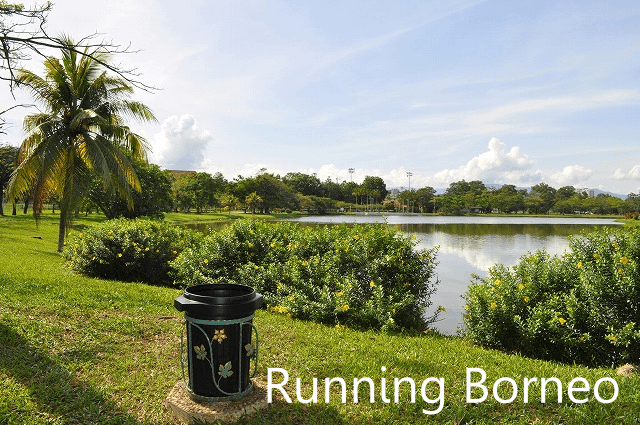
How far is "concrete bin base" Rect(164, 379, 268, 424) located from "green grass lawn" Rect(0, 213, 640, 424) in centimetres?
10

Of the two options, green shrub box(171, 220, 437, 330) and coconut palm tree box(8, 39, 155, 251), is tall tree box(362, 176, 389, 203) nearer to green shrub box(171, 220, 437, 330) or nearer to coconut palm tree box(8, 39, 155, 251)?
coconut palm tree box(8, 39, 155, 251)

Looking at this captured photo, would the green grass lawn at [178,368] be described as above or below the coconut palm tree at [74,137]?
below

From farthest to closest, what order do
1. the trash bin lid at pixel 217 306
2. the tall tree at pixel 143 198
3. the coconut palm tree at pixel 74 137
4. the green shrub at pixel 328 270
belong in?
the tall tree at pixel 143 198
the coconut palm tree at pixel 74 137
the green shrub at pixel 328 270
the trash bin lid at pixel 217 306

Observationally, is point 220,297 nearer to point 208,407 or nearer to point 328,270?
point 208,407

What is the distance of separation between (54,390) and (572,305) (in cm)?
599

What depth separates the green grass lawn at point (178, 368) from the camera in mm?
3531

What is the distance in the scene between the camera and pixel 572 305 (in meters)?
5.56

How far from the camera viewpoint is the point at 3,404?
3.55 m

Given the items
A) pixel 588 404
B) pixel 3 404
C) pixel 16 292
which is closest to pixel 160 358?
pixel 3 404

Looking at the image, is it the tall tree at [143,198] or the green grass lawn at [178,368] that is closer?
the green grass lawn at [178,368]

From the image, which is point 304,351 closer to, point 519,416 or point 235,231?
point 519,416

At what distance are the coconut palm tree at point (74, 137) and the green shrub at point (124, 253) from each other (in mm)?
4145

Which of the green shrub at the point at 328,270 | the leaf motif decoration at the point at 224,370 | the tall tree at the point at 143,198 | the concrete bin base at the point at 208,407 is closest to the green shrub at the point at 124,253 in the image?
the green shrub at the point at 328,270

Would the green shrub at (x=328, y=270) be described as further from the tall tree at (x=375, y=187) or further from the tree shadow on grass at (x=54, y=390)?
the tall tree at (x=375, y=187)
